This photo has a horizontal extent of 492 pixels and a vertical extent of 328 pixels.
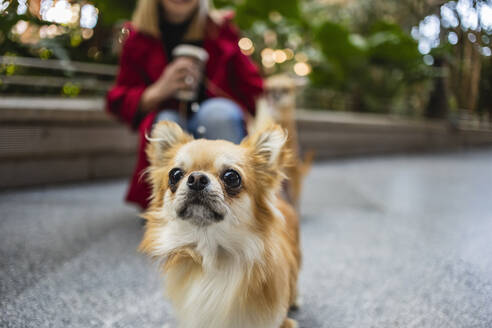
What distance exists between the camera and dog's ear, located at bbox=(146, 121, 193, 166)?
3.89ft

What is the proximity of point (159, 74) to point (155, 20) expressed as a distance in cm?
31

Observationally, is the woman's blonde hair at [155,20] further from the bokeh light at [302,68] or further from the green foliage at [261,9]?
the bokeh light at [302,68]

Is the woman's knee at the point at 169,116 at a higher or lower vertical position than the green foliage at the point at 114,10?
lower

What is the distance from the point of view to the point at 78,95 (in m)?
4.18

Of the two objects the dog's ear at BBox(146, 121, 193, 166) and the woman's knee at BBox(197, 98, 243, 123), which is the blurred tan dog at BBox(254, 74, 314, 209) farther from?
the dog's ear at BBox(146, 121, 193, 166)

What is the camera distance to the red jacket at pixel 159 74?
213 centimetres

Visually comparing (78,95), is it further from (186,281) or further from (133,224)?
(186,281)

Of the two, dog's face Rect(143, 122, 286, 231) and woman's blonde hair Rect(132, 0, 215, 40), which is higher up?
woman's blonde hair Rect(132, 0, 215, 40)

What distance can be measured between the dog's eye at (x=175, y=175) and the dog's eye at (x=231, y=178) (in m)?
0.13

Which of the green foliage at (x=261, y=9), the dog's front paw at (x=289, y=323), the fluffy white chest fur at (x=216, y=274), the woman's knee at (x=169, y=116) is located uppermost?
the green foliage at (x=261, y=9)

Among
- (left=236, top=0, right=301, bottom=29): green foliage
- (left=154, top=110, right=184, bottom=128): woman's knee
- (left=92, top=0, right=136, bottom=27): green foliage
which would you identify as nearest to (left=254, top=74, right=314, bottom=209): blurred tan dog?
(left=154, top=110, right=184, bottom=128): woman's knee

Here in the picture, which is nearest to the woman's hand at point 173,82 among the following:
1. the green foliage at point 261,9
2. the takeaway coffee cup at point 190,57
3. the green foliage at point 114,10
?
the takeaway coffee cup at point 190,57

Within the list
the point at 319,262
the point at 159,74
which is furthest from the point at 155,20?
the point at 319,262

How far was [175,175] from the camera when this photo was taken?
1075 millimetres
